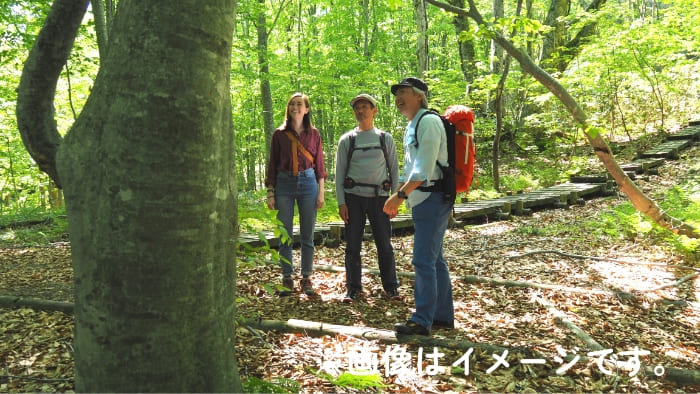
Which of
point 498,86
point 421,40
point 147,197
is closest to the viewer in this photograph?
A: point 147,197

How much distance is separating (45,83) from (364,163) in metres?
3.03

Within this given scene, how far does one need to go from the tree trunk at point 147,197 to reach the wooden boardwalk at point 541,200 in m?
4.86

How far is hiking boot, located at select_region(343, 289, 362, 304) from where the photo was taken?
15.3 feet

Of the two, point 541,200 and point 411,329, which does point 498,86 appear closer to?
point 541,200

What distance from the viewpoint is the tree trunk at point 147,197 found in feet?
5.32

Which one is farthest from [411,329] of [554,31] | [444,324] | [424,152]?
[554,31]

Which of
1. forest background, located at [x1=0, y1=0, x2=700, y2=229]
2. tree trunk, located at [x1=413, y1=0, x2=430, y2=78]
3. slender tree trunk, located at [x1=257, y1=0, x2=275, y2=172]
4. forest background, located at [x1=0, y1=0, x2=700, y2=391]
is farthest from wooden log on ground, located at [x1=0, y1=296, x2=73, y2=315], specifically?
tree trunk, located at [x1=413, y1=0, x2=430, y2=78]

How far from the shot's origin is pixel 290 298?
4.74 metres

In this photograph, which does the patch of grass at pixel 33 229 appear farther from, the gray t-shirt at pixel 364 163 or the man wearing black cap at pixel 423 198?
the man wearing black cap at pixel 423 198

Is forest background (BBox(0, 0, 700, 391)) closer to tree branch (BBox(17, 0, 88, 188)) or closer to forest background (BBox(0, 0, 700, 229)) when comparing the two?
forest background (BBox(0, 0, 700, 229))

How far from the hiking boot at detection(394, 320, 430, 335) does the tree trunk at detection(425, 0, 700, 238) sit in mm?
3459

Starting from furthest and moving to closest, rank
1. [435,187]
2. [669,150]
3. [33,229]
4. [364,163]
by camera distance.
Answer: [669,150], [33,229], [364,163], [435,187]

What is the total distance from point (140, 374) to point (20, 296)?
3549mm

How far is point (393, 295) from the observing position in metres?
4.81
